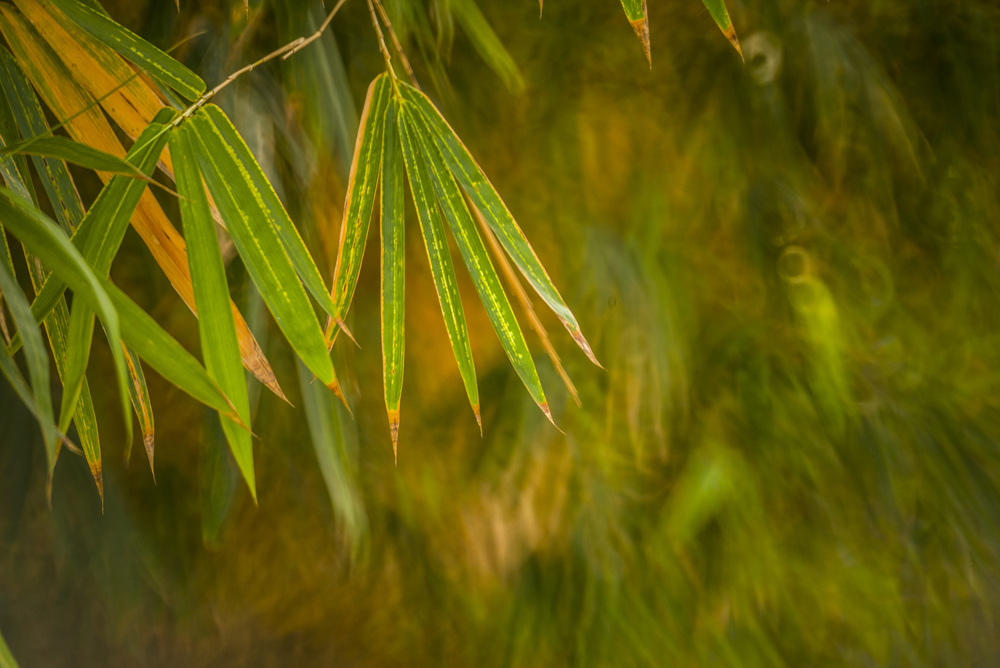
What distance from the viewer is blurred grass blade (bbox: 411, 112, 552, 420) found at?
1.33 ft

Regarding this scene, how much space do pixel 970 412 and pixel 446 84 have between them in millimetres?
701

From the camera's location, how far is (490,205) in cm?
41

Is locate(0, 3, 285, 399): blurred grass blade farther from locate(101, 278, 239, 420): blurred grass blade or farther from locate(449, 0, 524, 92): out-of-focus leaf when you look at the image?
locate(449, 0, 524, 92): out-of-focus leaf

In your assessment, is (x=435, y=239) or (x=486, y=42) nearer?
(x=435, y=239)

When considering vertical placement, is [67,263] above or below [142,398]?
above

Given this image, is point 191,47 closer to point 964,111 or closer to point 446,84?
point 446,84

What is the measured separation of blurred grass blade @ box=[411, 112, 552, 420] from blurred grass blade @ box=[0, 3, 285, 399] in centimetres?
17

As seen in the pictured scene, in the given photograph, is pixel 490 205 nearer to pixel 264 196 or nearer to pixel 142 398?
pixel 264 196

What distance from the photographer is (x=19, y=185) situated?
40 centimetres

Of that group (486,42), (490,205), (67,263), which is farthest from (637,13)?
(67,263)

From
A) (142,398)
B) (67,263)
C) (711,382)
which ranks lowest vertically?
(711,382)

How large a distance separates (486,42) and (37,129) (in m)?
0.41

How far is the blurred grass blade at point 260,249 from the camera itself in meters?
0.35

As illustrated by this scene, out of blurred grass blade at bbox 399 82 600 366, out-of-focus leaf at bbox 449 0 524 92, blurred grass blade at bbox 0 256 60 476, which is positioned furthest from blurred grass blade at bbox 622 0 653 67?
blurred grass blade at bbox 0 256 60 476
